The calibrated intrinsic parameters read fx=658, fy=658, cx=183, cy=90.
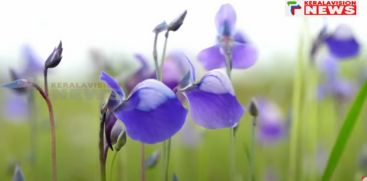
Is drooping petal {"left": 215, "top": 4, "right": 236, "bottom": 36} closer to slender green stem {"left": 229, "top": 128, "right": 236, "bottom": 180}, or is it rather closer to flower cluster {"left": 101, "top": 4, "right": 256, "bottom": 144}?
flower cluster {"left": 101, "top": 4, "right": 256, "bottom": 144}

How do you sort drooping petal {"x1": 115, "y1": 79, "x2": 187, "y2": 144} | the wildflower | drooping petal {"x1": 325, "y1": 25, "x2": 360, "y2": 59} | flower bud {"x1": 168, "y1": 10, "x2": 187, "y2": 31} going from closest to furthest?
drooping petal {"x1": 115, "y1": 79, "x2": 187, "y2": 144} < flower bud {"x1": 168, "y1": 10, "x2": 187, "y2": 31} < drooping petal {"x1": 325, "y1": 25, "x2": 360, "y2": 59} < the wildflower

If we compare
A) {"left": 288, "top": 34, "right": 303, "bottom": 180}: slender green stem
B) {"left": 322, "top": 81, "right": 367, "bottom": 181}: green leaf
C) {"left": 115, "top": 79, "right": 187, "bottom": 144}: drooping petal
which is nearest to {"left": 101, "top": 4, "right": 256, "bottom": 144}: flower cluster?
{"left": 115, "top": 79, "right": 187, "bottom": 144}: drooping petal

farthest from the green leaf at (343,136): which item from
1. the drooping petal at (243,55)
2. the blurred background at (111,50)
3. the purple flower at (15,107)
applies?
the purple flower at (15,107)

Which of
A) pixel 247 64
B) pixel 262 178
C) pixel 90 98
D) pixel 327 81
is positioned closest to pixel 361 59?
pixel 327 81

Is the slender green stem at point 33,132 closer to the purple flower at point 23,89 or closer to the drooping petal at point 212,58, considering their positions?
the purple flower at point 23,89

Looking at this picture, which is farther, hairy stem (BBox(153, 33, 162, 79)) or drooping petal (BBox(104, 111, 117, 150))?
hairy stem (BBox(153, 33, 162, 79))

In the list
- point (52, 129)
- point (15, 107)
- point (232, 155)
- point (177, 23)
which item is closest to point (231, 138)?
point (232, 155)
